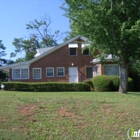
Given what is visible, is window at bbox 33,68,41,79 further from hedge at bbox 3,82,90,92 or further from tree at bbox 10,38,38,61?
tree at bbox 10,38,38,61

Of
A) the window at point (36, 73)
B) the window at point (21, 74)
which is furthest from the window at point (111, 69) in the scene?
the window at point (21, 74)

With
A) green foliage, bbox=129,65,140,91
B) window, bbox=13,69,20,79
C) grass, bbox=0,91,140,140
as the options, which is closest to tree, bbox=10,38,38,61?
window, bbox=13,69,20,79

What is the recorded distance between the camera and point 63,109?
933 centimetres

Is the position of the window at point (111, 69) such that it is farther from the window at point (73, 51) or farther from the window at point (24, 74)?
the window at point (24, 74)

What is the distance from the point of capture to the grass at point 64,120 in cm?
758

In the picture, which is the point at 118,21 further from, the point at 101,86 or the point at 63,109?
the point at 63,109

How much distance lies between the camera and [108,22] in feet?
58.2

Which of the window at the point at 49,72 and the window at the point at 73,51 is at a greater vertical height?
the window at the point at 73,51

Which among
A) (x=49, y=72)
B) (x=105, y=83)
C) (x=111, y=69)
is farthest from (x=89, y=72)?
Answer: (x=105, y=83)

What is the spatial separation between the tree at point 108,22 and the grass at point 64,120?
8412 millimetres

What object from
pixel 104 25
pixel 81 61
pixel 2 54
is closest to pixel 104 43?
pixel 104 25

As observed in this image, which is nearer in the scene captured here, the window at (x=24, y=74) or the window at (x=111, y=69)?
the window at (x=111, y=69)

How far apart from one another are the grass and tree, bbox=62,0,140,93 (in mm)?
8412

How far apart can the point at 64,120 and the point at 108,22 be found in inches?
429
